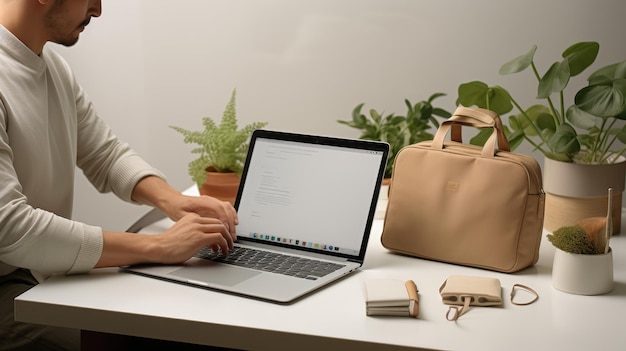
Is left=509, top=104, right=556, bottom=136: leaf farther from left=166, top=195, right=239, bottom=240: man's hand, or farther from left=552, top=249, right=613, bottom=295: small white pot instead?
A: left=166, top=195, right=239, bottom=240: man's hand

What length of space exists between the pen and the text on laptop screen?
0.61 ft

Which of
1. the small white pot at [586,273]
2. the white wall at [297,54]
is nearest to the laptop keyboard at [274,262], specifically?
the small white pot at [586,273]

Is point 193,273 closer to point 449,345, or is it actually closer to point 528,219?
point 449,345

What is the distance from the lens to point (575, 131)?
1636 mm

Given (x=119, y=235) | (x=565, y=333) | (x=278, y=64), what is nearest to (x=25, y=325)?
(x=119, y=235)

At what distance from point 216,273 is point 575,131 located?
797 millimetres

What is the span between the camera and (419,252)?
1.55m

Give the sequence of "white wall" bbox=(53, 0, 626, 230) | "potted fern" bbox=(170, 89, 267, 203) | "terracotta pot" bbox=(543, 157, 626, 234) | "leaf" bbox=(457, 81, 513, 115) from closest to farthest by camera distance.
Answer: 1. "terracotta pot" bbox=(543, 157, 626, 234)
2. "leaf" bbox=(457, 81, 513, 115)
3. "potted fern" bbox=(170, 89, 267, 203)
4. "white wall" bbox=(53, 0, 626, 230)

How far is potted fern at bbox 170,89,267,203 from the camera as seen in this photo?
73.4 inches

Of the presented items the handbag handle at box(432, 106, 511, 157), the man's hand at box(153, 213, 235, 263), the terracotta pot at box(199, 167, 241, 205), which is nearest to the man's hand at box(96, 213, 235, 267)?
the man's hand at box(153, 213, 235, 263)

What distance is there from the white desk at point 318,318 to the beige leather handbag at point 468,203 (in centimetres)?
9

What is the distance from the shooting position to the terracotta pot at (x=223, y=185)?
186 cm

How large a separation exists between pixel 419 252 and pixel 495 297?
0.27m

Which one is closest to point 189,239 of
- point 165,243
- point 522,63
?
point 165,243
